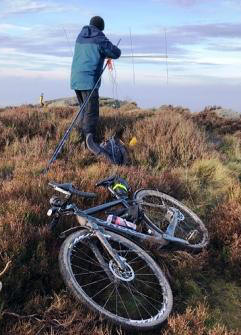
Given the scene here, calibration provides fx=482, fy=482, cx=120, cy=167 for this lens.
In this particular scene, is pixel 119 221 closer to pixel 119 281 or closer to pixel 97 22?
pixel 119 281

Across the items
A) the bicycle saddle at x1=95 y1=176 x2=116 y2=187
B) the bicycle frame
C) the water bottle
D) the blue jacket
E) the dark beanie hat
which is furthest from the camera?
the dark beanie hat

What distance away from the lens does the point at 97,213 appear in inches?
223

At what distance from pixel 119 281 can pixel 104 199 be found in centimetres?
175

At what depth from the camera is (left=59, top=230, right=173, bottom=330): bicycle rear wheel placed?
4.34 meters

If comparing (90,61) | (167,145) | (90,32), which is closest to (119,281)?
(167,145)

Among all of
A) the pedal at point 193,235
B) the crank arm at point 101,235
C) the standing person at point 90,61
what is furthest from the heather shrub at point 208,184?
the crank arm at point 101,235

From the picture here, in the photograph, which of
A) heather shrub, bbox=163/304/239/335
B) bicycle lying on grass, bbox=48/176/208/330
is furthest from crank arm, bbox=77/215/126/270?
heather shrub, bbox=163/304/239/335

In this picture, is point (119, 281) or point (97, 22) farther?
point (97, 22)

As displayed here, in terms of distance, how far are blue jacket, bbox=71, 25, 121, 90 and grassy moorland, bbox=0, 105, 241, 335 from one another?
4.07 ft

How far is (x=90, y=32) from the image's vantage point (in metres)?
9.51

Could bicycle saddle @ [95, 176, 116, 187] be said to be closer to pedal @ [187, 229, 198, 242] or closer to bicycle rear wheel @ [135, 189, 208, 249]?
bicycle rear wheel @ [135, 189, 208, 249]

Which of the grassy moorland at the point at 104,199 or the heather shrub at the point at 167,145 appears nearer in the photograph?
the grassy moorland at the point at 104,199

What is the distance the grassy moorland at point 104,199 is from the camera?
422cm

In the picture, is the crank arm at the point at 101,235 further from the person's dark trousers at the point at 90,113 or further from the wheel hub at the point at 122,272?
the person's dark trousers at the point at 90,113
